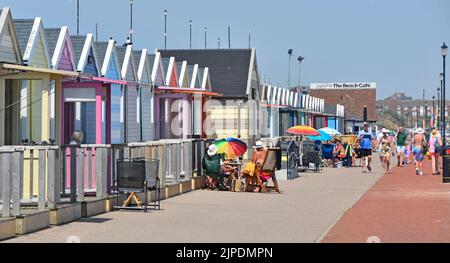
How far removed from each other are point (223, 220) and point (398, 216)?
10.2ft

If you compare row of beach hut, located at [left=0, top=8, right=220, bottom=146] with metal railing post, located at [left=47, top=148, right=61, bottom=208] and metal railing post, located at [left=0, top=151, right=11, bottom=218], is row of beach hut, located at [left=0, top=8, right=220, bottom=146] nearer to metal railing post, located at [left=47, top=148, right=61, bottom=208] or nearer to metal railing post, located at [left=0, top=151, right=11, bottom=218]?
metal railing post, located at [left=47, top=148, right=61, bottom=208]

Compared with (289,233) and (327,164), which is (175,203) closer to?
(289,233)

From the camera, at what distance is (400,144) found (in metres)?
36.3

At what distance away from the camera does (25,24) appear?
19.2m

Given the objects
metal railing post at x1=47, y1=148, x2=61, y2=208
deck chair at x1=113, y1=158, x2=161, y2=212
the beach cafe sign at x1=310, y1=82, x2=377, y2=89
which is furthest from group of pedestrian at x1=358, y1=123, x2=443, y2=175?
the beach cafe sign at x1=310, y1=82, x2=377, y2=89

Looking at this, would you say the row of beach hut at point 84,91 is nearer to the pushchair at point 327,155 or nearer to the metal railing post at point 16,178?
the metal railing post at point 16,178

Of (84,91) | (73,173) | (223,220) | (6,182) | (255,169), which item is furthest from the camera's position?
(255,169)

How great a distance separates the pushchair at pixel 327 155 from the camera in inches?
1399

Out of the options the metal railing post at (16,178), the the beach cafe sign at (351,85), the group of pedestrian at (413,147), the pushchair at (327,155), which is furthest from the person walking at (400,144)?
the the beach cafe sign at (351,85)

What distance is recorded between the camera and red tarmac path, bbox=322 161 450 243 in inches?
502

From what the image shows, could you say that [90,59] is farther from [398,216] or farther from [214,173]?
[398,216]

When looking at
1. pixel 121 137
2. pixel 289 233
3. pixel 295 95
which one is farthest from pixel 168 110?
pixel 295 95

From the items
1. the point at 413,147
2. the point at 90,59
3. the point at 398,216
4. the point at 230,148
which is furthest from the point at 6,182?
the point at 413,147

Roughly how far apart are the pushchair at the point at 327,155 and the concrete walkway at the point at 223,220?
13.6 metres
